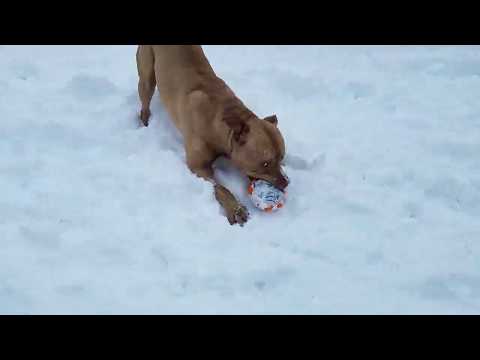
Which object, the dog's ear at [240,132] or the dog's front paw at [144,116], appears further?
the dog's front paw at [144,116]

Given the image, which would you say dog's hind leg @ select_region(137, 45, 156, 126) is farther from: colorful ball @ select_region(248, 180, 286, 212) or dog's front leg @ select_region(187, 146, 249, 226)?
colorful ball @ select_region(248, 180, 286, 212)

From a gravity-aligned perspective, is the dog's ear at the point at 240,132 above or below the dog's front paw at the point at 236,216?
above

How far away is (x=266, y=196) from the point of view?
197 inches

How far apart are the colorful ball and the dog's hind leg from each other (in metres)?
1.66

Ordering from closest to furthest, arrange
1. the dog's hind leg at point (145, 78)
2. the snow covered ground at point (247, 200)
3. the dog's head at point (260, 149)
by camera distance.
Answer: the snow covered ground at point (247, 200), the dog's head at point (260, 149), the dog's hind leg at point (145, 78)

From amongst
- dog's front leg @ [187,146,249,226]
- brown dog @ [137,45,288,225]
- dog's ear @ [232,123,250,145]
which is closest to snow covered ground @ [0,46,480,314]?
dog's front leg @ [187,146,249,226]

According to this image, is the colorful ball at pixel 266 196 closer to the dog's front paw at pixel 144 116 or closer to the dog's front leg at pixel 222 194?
the dog's front leg at pixel 222 194

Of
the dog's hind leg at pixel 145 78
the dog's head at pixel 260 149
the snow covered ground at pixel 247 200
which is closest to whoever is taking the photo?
the snow covered ground at pixel 247 200

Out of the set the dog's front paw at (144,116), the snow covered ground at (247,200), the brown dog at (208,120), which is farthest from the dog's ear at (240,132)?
the dog's front paw at (144,116)

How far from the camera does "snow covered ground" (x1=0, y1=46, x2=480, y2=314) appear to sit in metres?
4.44

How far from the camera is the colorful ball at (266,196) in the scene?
5.00m

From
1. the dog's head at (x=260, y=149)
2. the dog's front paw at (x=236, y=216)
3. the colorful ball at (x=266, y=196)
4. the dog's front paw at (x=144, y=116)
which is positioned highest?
the dog's front paw at (x=144, y=116)
